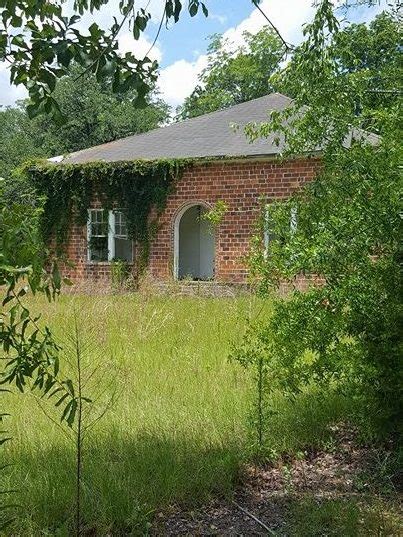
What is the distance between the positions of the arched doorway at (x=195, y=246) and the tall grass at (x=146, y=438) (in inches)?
534

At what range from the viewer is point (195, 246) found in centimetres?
2184

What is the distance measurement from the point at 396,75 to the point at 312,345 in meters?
2.09

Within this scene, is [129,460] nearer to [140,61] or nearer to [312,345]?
[312,345]

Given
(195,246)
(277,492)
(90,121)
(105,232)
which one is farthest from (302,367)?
(90,121)

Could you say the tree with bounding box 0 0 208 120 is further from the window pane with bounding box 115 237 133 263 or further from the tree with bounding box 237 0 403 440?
the window pane with bounding box 115 237 133 263

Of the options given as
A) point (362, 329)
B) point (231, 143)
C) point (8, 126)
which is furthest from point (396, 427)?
point (8, 126)

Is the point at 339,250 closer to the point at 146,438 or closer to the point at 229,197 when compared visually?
the point at 146,438

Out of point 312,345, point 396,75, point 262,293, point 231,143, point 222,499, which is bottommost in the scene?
point 222,499

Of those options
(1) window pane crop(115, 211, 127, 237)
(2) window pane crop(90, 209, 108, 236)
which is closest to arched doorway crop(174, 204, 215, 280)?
(1) window pane crop(115, 211, 127, 237)

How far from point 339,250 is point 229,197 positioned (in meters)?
13.3

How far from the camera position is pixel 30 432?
460 cm

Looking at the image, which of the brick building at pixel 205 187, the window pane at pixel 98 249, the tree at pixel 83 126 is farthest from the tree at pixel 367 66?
the tree at pixel 83 126

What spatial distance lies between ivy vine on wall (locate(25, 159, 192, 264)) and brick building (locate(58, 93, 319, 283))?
0.81 ft

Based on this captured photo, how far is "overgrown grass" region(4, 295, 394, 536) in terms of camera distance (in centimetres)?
345
